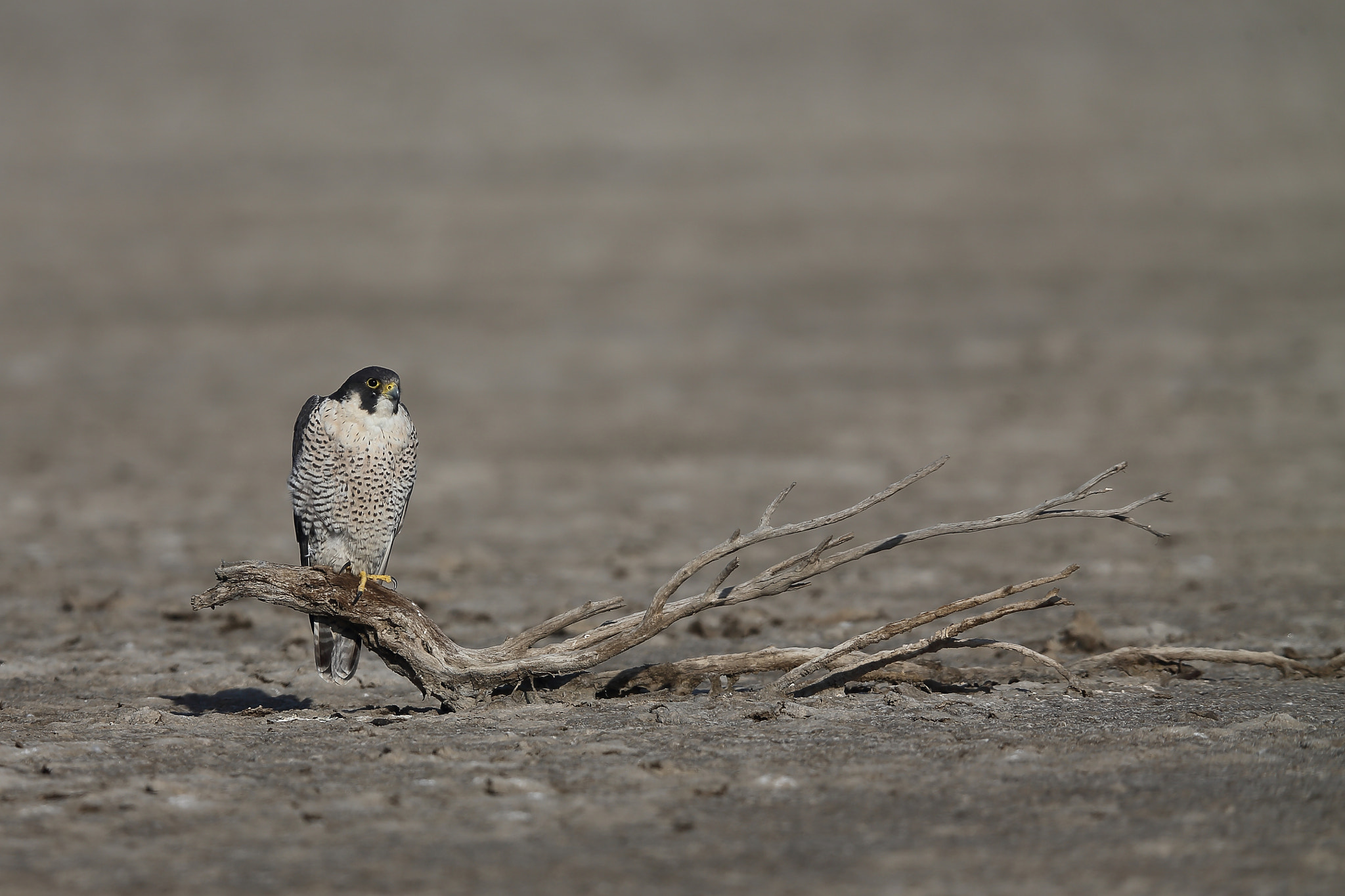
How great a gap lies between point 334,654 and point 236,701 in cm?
40

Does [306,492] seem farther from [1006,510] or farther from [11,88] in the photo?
[11,88]

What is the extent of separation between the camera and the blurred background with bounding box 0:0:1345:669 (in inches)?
309

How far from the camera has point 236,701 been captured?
5004 mm

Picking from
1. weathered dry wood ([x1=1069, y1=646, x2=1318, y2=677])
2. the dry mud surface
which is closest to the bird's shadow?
the dry mud surface

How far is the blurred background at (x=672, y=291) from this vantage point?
784 cm

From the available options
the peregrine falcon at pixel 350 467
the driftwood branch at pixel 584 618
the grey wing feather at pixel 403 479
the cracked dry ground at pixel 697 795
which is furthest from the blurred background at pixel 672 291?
the cracked dry ground at pixel 697 795

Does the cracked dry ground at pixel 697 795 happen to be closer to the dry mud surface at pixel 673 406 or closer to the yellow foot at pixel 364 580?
the dry mud surface at pixel 673 406

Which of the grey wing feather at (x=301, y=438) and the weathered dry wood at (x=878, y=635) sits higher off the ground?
the grey wing feather at (x=301, y=438)

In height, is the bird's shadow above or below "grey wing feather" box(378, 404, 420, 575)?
below

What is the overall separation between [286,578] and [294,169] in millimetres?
16012

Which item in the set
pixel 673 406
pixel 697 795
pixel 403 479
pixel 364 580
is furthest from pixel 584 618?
pixel 673 406

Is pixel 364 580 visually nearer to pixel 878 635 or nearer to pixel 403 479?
pixel 403 479

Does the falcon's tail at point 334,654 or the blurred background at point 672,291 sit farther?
the blurred background at point 672,291

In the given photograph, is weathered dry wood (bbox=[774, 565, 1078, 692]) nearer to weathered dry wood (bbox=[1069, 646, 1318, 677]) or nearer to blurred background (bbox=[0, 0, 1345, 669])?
weathered dry wood (bbox=[1069, 646, 1318, 677])
